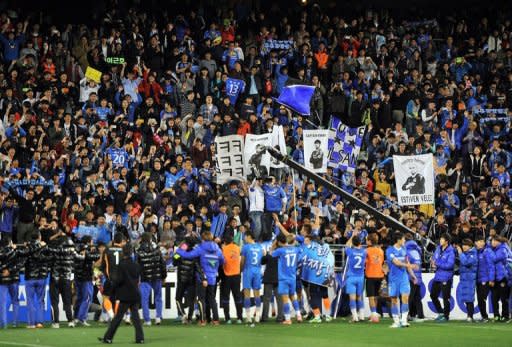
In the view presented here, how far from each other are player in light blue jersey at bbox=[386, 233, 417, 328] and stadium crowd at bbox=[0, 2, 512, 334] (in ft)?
1.07

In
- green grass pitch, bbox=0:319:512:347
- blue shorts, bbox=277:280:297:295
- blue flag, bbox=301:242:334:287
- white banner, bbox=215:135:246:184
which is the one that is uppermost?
white banner, bbox=215:135:246:184

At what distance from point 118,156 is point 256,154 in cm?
361

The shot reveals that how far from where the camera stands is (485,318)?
2825cm

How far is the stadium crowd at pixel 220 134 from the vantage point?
1080 inches

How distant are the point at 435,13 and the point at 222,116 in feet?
44.4

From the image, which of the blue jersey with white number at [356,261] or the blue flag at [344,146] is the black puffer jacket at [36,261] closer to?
the blue jersey with white number at [356,261]

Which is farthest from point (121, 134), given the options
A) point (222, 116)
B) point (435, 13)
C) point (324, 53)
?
point (435, 13)

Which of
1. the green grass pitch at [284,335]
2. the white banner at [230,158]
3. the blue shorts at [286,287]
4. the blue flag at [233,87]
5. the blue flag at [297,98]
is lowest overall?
the green grass pitch at [284,335]

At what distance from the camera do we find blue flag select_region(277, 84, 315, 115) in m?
33.8

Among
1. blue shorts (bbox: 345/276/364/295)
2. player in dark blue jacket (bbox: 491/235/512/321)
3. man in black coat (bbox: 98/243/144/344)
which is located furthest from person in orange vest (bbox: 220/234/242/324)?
player in dark blue jacket (bbox: 491/235/512/321)

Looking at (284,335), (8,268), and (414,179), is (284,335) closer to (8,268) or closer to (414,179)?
(8,268)

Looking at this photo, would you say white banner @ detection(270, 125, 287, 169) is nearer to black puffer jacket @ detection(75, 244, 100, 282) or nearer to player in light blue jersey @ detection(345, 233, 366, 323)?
player in light blue jersey @ detection(345, 233, 366, 323)

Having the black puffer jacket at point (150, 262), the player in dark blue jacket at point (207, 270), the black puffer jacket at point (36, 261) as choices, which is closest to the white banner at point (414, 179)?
the player in dark blue jacket at point (207, 270)

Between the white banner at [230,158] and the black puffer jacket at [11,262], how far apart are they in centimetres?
749
